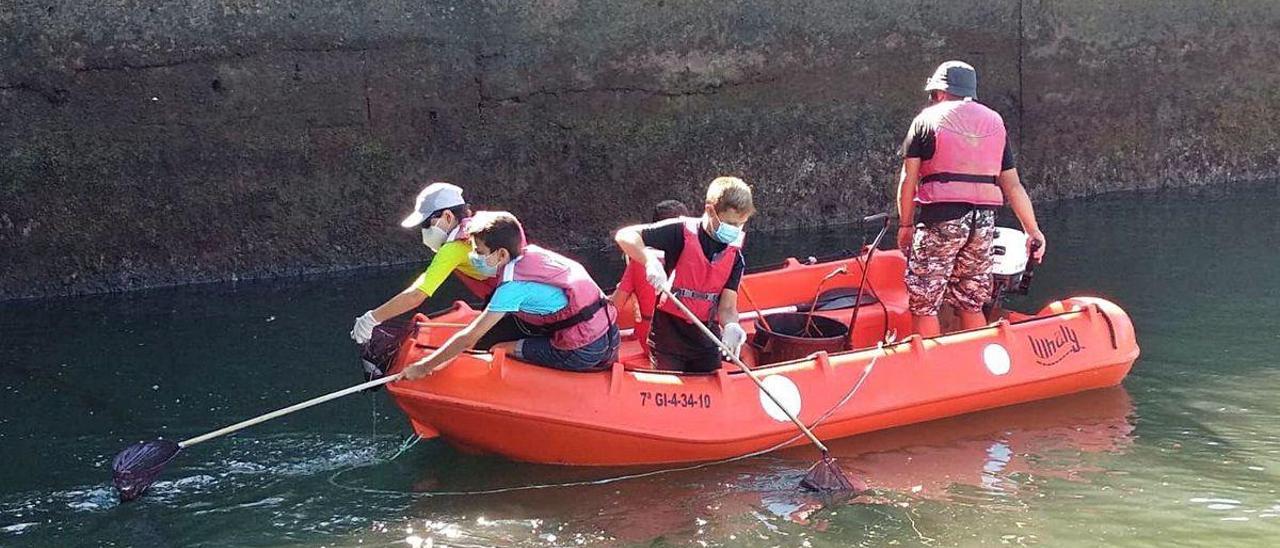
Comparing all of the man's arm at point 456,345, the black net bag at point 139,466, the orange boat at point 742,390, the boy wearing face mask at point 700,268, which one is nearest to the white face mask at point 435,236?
the orange boat at point 742,390

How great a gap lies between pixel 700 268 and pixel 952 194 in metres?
1.25

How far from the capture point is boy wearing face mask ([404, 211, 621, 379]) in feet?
16.5

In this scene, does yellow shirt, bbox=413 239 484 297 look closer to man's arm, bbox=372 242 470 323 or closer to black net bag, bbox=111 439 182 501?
man's arm, bbox=372 242 470 323

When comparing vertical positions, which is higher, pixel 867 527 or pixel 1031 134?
pixel 1031 134

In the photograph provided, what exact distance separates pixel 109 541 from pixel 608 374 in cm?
192

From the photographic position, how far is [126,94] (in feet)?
27.0

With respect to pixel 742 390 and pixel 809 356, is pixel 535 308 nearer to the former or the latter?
pixel 742 390

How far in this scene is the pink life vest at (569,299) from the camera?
16.8ft

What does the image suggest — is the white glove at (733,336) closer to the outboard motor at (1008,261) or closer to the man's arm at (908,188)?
the man's arm at (908,188)

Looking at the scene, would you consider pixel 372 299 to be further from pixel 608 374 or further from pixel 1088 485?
pixel 1088 485

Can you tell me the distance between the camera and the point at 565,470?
5.41 metres

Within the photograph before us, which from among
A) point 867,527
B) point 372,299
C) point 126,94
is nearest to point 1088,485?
point 867,527

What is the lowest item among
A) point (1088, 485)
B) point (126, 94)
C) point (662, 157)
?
point (1088, 485)

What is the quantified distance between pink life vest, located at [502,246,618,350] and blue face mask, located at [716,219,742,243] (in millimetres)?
530
